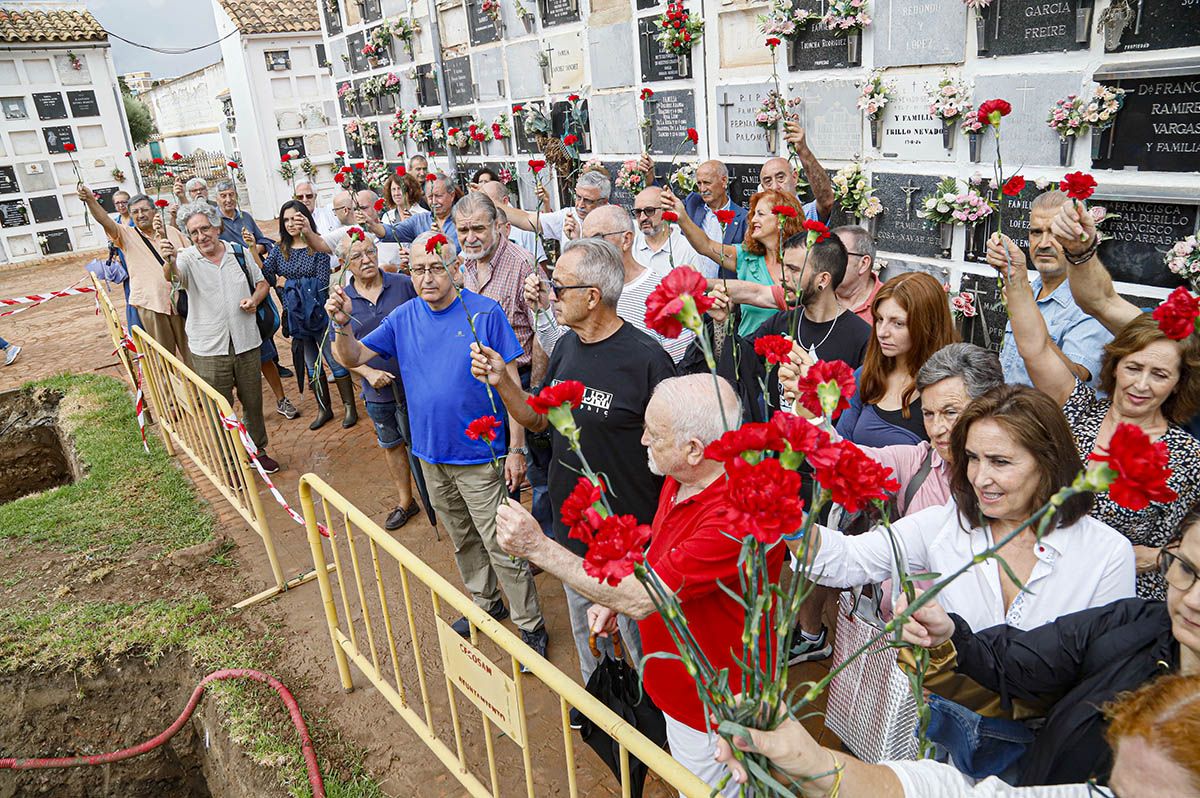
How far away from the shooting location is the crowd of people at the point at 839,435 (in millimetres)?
1732

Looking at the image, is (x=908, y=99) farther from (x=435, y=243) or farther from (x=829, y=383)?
(x=829, y=383)

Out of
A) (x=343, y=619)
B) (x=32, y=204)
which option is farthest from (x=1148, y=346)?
(x=32, y=204)

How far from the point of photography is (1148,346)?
2408 mm

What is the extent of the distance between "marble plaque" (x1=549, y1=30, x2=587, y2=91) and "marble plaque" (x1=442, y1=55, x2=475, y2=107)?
65.5 inches

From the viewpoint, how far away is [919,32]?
14.4 feet

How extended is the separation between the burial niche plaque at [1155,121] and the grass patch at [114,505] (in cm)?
570

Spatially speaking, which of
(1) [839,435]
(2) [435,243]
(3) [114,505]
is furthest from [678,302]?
(3) [114,505]

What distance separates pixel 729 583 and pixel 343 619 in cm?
287

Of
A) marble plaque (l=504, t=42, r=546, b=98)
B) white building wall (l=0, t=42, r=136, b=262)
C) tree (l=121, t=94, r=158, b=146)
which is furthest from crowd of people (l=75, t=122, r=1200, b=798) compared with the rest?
tree (l=121, t=94, r=158, b=146)

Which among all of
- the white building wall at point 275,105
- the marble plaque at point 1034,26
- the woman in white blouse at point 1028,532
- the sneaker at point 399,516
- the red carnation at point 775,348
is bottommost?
the sneaker at point 399,516

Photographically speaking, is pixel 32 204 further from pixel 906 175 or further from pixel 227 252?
pixel 906 175

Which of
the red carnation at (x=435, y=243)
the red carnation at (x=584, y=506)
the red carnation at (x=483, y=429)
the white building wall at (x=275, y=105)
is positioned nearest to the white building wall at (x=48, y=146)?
the white building wall at (x=275, y=105)

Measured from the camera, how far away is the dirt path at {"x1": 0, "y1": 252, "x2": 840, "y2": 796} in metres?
3.22

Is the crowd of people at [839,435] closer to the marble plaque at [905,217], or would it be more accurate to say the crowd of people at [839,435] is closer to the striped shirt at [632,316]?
the striped shirt at [632,316]
